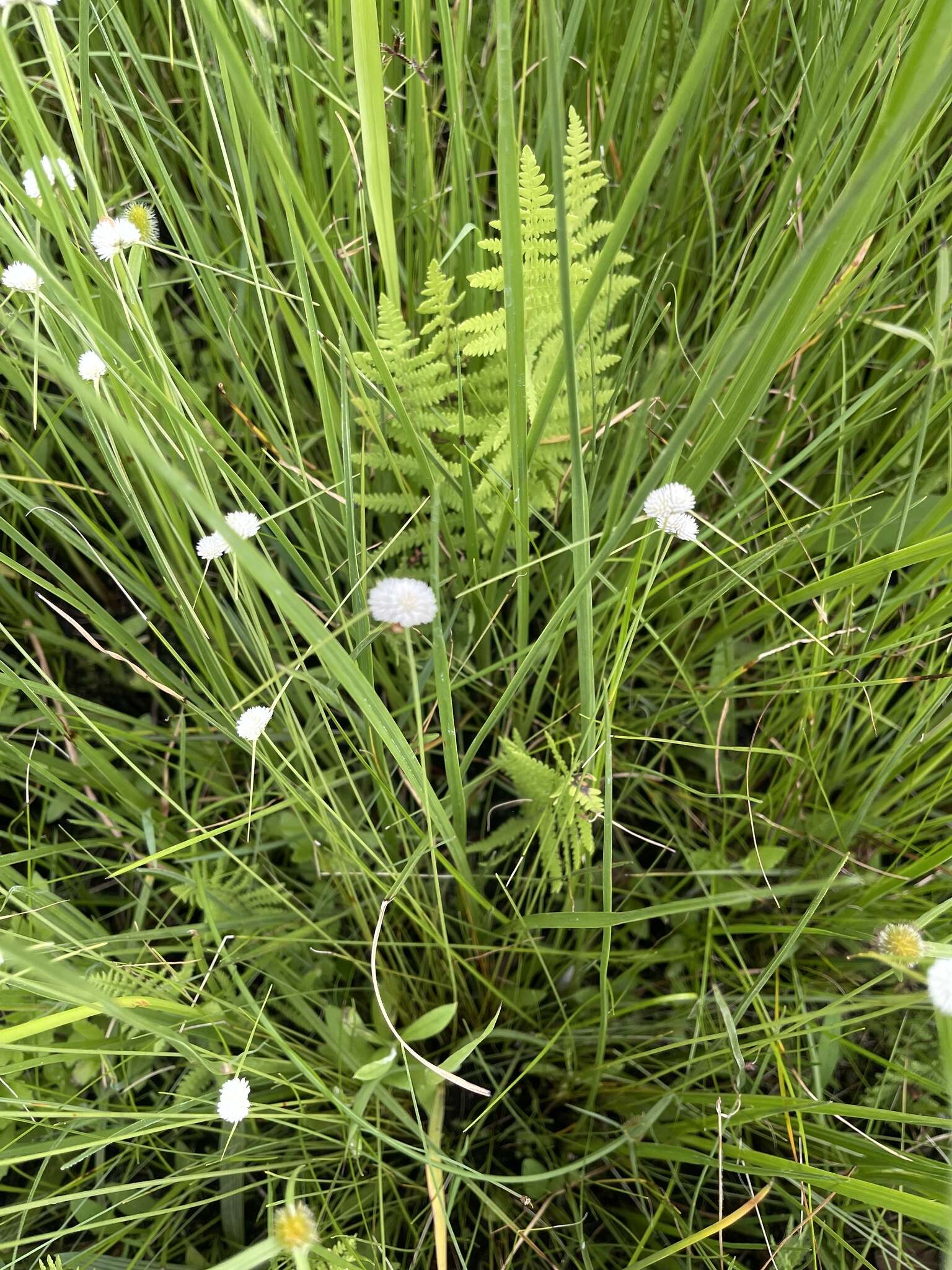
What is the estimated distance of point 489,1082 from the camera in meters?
1.03

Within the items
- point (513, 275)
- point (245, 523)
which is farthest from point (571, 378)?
point (245, 523)

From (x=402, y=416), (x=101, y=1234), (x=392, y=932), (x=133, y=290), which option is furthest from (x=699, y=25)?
(x=101, y=1234)

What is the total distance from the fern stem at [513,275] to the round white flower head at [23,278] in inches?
16.2

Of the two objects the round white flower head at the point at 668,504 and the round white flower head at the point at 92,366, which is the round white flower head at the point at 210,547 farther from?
the round white flower head at the point at 668,504

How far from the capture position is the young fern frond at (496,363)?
85cm

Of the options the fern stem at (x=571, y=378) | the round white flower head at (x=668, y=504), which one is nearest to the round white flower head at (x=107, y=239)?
→ the fern stem at (x=571, y=378)

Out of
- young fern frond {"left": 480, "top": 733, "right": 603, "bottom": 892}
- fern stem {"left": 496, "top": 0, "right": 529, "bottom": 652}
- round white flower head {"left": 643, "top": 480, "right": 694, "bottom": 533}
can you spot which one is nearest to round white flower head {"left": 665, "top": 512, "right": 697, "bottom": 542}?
round white flower head {"left": 643, "top": 480, "right": 694, "bottom": 533}

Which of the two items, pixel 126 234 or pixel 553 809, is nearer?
pixel 126 234

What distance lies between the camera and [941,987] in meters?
0.53

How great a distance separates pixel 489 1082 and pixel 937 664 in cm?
77

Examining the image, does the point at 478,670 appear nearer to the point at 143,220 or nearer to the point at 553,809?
the point at 553,809

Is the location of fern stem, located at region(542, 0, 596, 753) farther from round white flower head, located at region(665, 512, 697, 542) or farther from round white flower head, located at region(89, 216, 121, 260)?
round white flower head, located at region(89, 216, 121, 260)

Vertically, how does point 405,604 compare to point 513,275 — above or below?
below

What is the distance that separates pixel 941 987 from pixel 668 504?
397mm
